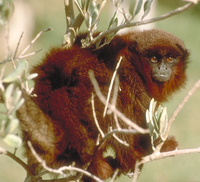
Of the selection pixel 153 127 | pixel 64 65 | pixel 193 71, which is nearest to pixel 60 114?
pixel 64 65

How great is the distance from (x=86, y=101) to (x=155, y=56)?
1021 millimetres

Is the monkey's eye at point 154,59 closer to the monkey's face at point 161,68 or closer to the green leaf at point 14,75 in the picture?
the monkey's face at point 161,68

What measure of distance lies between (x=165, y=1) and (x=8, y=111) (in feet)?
24.4

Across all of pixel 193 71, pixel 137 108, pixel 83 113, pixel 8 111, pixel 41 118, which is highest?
pixel 8 111

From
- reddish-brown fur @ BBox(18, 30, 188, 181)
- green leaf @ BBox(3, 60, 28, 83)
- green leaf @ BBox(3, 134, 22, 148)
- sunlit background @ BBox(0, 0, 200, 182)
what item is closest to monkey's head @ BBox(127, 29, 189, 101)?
reddish-brown fur @ BBox(18, 30, 188, 181)

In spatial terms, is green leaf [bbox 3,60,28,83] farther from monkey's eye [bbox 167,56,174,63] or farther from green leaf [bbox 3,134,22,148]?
monkey's eye [bbox 167,56,174,63]

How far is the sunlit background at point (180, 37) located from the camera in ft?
19.3

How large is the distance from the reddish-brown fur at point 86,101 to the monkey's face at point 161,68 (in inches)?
2.4

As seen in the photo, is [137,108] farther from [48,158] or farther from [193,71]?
[193,71]

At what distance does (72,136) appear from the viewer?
2.81 m

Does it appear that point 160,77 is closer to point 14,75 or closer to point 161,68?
point 161,68

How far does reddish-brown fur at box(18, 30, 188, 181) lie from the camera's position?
2635 millimetres

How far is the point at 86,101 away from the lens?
2.90m

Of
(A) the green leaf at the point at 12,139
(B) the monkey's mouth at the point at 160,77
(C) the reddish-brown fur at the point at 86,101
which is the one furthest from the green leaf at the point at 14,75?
(B) the monkey's mouth at the point at 160,77
